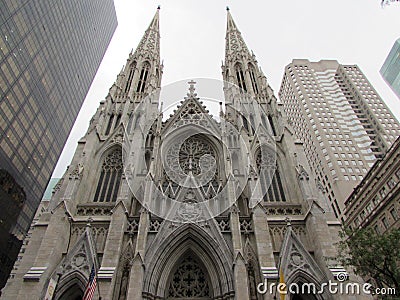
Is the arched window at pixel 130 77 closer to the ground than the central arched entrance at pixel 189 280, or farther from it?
farther from it

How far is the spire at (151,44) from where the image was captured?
A: 3720 cm

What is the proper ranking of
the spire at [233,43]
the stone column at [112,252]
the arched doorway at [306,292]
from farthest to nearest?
1. the spire at [233,43]
2. the arched doorway at [306,292]
3. the stone column at [112,252]

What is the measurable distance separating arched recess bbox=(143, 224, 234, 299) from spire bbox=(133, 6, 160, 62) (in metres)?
27.1

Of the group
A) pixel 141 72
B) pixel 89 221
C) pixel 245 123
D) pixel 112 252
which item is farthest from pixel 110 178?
pixel 141 72

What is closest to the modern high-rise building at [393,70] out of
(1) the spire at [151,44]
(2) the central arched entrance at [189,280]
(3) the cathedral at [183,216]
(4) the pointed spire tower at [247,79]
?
(4) the pointed spire tower at [247,79]

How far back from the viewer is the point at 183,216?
18469 millimetres

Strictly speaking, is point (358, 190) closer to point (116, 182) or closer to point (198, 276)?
point (198, 276)

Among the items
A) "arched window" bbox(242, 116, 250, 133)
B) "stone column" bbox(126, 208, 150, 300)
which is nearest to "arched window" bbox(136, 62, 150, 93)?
"arched window" bbox(242, 116, 250, 133)

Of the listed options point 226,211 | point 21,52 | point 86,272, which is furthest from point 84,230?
point 21,52

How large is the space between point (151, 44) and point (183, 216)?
30.6m

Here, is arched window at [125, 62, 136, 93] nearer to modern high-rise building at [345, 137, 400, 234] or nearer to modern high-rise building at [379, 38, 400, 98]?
modern high-rise building at [345, 137, 400, 234]

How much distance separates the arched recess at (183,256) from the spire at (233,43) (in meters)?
26.8

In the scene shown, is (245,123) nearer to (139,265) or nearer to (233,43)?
(139,265)

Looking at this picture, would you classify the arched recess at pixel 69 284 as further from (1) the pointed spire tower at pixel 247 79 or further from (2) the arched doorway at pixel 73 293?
(1) the pointed spire tower at pixel 247 79
